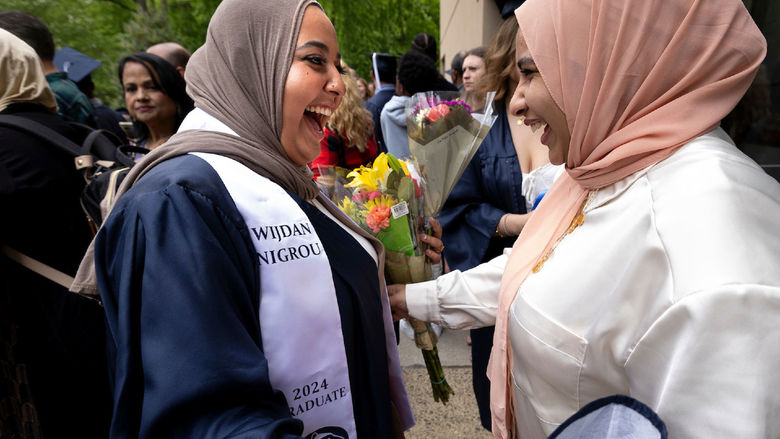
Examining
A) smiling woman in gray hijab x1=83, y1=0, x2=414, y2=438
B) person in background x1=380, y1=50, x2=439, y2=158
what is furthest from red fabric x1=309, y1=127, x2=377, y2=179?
smiling woman in gray hijab x1=83, y1=0, x2=414, y2=438

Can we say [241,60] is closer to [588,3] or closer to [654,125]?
[588,3]

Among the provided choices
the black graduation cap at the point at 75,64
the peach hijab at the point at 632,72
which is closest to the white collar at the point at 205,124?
the peach hijab at the point at 632,72

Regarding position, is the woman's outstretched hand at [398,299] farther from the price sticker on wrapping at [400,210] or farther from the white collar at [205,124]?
the white collar at [205,124]

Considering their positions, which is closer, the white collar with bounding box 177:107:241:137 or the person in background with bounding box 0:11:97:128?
the white collar with bounding box 177:107:241:137

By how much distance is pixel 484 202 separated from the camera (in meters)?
2.74

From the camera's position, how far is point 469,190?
8.84 feet

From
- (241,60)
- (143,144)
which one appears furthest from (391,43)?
(241,60)

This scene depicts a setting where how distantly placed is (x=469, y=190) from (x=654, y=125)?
5.09 ft

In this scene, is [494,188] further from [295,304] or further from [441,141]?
[295,304]

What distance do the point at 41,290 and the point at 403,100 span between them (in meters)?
3.56

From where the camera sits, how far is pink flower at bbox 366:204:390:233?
175 cm

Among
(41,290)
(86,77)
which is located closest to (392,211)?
(41,290)

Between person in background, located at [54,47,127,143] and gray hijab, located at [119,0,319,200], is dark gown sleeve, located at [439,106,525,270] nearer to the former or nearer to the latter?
gray hijab, located at [119,0,319,200]

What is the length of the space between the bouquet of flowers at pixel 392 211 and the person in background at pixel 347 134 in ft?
6.31
